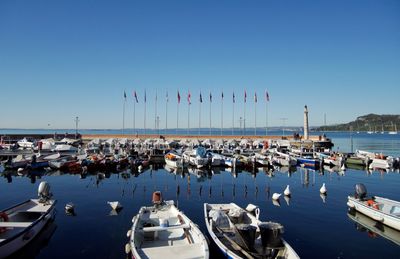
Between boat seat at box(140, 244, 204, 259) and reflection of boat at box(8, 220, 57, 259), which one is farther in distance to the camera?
reflection of boat at box(8, 220, 57, 259)

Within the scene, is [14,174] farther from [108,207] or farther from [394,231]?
[394,231]

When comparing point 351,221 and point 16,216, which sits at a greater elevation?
point 16,216

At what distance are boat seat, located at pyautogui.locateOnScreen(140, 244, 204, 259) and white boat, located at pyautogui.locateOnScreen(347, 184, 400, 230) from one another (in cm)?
1608

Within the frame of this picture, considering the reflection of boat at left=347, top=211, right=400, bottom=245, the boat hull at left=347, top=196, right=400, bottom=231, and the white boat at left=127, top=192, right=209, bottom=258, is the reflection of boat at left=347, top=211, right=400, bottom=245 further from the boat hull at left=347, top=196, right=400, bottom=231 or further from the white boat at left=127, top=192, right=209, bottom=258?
the white boat at left=127, top=192, right=209, bottom=258

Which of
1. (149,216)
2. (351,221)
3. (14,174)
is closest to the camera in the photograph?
(149,216)

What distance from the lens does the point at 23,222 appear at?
62.0 feet

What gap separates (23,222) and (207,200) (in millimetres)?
16202

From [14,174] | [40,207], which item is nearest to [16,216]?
[40,207]

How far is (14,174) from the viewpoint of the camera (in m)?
44.7

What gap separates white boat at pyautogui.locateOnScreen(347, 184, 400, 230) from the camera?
69.1ft

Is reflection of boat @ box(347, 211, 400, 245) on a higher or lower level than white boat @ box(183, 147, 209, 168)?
lower

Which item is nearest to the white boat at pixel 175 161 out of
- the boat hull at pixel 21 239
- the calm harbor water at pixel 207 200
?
the calm harbor water at pixel 207 200

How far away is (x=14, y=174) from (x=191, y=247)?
42557 mm

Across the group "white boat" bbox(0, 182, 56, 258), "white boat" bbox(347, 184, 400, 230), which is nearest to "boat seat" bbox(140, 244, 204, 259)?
"white boat" bbox(0, 182, 56, 258)
